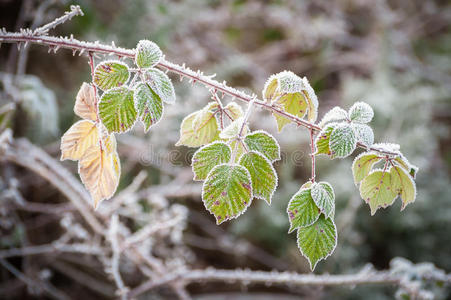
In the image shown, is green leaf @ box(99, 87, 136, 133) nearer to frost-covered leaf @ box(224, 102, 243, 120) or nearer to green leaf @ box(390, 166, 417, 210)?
frost-covered leaf @ box(224, 102, 243, 120)

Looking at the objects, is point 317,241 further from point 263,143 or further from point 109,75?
point 109,75

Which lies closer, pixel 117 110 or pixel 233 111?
pixel 117 110

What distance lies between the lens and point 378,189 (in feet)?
1.67

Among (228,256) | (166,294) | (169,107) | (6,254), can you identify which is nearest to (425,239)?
(228,256)

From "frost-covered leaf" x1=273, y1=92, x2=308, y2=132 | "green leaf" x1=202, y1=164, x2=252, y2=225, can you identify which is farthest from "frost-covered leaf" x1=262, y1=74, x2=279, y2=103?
"green leaf" x1=202, y1=164, x2=252, y2=225

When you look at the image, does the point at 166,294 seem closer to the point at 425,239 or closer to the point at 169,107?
the point at 169,107

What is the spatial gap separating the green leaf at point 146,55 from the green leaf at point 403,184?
387 mm

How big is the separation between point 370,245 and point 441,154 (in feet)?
4.74

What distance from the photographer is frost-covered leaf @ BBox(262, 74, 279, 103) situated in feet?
1.68

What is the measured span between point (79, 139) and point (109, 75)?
0.38 feet

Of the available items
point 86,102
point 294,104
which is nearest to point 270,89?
point 294,104

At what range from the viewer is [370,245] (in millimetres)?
1804

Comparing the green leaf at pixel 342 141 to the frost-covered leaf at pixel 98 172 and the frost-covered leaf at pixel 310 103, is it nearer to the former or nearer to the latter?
the frost-covered leaf at pixel 310 103

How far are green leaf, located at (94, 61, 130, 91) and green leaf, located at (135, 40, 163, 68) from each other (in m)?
0.03
